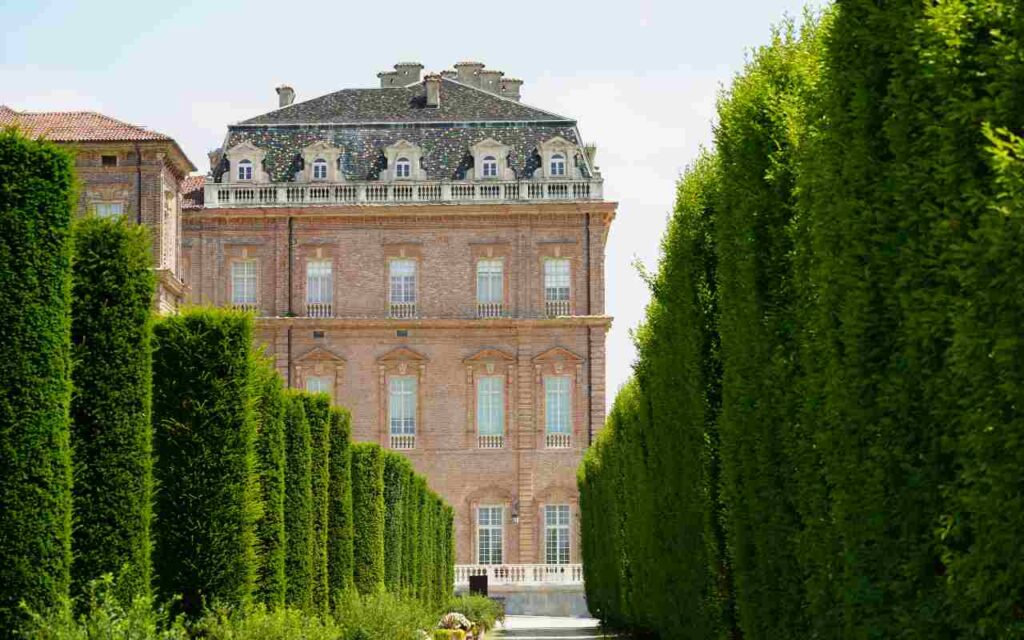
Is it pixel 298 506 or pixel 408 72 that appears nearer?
pixel 298 506

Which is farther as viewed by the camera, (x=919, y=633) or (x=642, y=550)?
(x=642, y=550)

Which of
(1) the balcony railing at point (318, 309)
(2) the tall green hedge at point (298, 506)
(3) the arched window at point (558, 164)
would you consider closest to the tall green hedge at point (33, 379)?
(2) the tall green hedge at point (298, 506)

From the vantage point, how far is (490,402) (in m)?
48.0

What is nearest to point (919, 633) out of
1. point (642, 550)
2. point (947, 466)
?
point (947, 466)

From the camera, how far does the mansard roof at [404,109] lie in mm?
50219

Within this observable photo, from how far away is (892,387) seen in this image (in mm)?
7406

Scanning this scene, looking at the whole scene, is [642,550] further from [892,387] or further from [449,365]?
[449,365]

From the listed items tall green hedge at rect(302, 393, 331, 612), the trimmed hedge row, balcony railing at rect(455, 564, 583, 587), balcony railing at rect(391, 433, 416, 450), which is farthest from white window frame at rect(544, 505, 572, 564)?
the trimmed hedge row

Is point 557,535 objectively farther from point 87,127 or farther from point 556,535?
point 87,127

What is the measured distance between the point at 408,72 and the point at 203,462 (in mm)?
41216

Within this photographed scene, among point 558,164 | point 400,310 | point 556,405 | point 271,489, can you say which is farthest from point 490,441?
point 271,489

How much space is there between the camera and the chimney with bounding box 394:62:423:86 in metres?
54.1

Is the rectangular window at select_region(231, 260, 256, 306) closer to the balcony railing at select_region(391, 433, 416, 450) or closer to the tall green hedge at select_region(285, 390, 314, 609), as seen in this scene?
the balcony railing at select_region(391, 433, 416, 450)

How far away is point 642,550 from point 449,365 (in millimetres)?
26571
